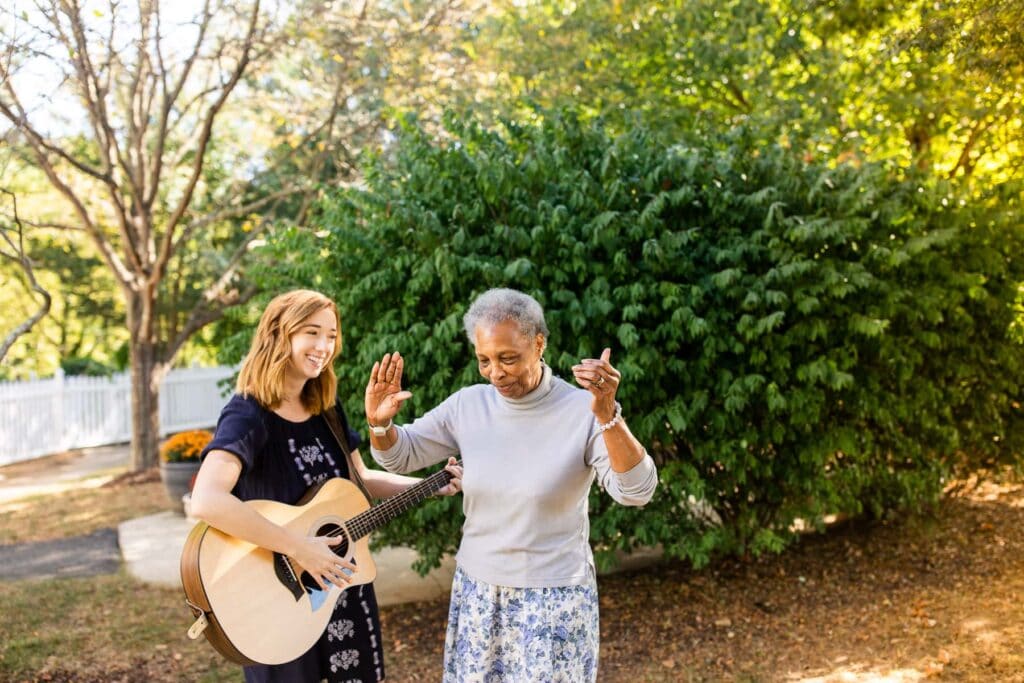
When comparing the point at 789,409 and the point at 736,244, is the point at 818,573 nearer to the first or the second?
the point at 789,409

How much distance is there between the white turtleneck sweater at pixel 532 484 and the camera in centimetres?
265

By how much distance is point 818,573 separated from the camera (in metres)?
6.20

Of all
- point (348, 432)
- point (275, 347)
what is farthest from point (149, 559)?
point (275, 347)

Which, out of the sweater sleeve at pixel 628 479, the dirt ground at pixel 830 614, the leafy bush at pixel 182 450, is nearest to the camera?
the sweater sleeve at pixel 628 479

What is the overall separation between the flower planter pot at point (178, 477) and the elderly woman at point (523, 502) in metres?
6.74

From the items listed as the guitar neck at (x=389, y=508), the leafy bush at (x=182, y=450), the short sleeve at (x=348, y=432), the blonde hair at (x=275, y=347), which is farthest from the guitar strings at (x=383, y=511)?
the leafy bush at (x=182, y=450)

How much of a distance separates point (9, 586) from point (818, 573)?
6.12 metres

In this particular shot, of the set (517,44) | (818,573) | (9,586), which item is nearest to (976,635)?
(818,573)

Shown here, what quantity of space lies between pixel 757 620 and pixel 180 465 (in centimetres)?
597

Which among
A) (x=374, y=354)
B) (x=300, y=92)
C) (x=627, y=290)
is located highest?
(x=300, y=92)

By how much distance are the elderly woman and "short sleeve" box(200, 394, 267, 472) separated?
0.37 m

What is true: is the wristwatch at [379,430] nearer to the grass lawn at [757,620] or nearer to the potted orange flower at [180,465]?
the grass lawn at [757,620]

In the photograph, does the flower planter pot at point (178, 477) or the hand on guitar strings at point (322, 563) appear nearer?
the hand on guitar strings at point (322, 563)

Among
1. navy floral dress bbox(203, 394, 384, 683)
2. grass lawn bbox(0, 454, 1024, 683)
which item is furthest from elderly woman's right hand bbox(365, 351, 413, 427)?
grass lawn bbox(0, 454, 1024, 683)
